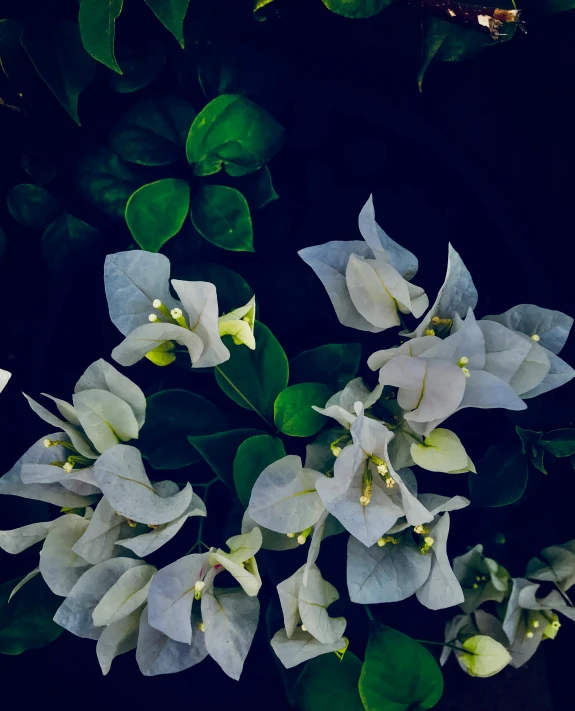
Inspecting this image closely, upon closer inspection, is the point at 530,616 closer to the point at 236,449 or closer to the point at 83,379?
the point at 236,449

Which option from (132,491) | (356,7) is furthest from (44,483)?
(356,7)

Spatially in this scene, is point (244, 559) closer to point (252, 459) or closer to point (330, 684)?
point (252, 459)

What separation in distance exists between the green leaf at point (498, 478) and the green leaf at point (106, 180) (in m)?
0.47

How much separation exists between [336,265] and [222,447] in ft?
0.66

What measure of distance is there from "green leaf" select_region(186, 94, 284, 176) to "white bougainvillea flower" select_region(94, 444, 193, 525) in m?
0.30

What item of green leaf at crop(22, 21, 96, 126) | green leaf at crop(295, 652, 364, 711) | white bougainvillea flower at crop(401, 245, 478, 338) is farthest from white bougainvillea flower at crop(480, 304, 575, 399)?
green leaf at crop(22, 21, 96, 126)

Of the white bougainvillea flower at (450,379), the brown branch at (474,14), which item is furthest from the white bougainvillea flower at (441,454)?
the brown branch at (474,14)

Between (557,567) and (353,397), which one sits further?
(557,567)

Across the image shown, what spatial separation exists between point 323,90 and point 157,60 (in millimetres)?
182

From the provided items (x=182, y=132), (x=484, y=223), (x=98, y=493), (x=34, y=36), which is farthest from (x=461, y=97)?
(x=98, y=493)

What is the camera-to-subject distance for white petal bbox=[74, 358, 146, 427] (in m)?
0.58

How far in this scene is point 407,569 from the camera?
23.5 inches

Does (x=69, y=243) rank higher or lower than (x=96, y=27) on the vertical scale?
lower

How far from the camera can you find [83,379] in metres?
0.60
